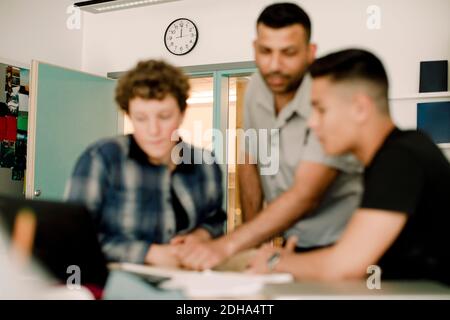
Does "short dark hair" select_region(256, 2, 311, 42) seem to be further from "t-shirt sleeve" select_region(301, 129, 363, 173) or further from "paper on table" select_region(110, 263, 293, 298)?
A: "paper on table" select_region(110, 263, 293, 298)

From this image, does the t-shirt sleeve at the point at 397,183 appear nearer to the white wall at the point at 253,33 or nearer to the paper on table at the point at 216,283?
the white wall at the point at 253,33

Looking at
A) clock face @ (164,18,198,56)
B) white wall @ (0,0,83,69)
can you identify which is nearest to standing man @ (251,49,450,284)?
clock face @ (164,18,198,56)

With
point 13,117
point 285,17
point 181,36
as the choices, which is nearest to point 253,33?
point 285,17

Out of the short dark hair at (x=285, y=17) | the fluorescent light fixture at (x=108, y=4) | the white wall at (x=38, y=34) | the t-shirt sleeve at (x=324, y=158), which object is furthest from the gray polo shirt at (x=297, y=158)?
the white wall at (x=38, y=34)

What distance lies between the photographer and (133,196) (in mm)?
993

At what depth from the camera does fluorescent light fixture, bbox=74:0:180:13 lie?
3.84ft

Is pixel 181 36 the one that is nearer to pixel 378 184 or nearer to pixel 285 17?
pixel 285 17

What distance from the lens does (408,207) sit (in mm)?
822

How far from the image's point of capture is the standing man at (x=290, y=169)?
93 cm

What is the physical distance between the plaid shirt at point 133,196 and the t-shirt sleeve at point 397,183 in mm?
347

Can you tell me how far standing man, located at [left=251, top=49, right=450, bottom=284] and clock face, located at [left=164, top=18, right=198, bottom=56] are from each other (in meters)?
0.36

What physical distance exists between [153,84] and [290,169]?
0.34 m

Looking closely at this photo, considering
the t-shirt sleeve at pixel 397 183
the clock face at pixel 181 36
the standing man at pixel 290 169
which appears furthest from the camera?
the clock face at pixel 181 36

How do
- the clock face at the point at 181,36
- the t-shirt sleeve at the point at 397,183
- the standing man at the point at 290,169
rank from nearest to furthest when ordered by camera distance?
the t-shirt sleeve at the point at 397,183 → the standing man at the point at 290,169 → the clock face at the point at 181,36
